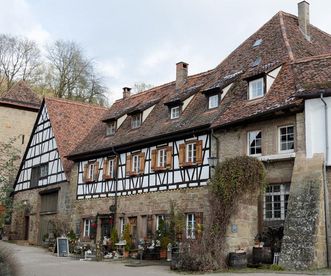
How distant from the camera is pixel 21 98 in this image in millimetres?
43562

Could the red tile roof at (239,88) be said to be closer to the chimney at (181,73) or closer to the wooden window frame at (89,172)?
the chimney at (181,73)

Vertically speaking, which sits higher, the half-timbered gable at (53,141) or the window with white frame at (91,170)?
the half-timbered gable at (53,141)

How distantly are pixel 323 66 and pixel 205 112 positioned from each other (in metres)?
5.66

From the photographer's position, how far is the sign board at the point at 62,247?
971 inches

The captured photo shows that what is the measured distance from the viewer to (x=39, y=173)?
33750 millimetres

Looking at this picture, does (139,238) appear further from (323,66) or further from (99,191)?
(323,66)

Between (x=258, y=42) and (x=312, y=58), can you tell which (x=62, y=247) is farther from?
(x=312, y=58)

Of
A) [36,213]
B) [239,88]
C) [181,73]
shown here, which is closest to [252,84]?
[239,88]

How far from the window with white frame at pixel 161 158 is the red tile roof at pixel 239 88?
2.79ft

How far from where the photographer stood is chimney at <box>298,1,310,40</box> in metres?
24.4

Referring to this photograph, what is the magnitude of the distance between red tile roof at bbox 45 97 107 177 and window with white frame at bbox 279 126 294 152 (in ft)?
51.0

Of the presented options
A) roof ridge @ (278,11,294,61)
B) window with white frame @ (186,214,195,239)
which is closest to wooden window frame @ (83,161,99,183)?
window with white frame @ (186,214,195,239)

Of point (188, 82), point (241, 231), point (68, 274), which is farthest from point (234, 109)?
point (68, 274)

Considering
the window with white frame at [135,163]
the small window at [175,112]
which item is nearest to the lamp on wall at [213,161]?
the small window at [175,112]
